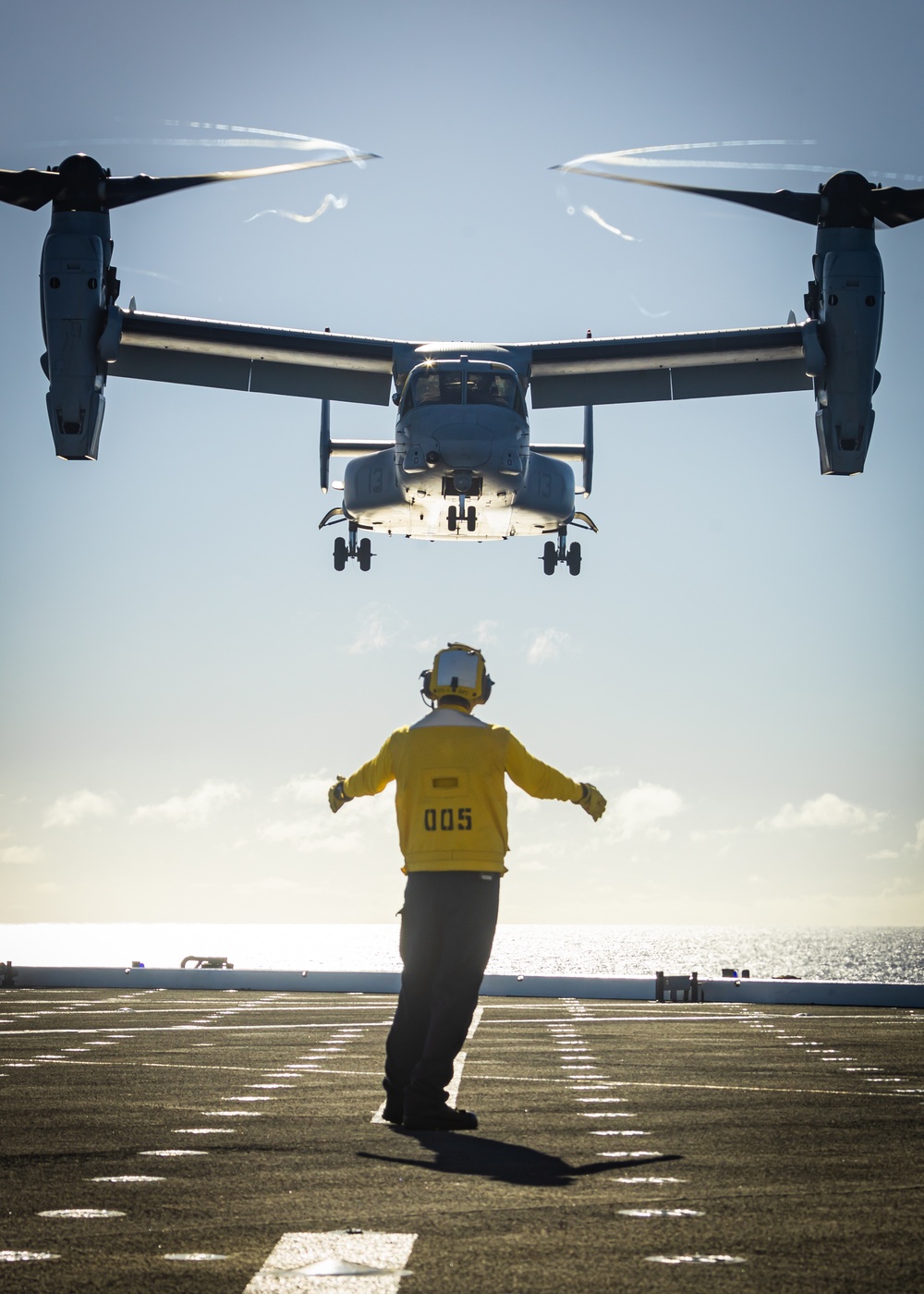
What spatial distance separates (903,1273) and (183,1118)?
4.06m

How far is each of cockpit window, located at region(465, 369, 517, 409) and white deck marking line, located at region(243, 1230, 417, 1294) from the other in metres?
24.4

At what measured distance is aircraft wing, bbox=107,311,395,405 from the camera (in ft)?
100

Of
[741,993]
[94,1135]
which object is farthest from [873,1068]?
[741,993]

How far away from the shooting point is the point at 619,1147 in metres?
5.70

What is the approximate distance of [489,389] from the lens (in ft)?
91.0

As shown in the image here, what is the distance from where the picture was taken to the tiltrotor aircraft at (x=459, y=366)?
83.3 feet

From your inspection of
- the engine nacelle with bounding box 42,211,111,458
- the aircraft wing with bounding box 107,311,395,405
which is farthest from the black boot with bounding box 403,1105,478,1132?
the aircraft wing with bounding box 107,311,395,405

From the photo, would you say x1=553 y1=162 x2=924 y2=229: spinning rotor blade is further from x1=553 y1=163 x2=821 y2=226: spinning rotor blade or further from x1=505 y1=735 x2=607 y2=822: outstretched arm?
x1=505 y1=735 x2=607 y2=822: outstretched arm

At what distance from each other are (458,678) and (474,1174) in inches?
118

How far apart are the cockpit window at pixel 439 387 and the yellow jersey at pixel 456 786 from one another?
68.1ft

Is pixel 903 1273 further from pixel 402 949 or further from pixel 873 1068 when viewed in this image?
pixel 873 1068

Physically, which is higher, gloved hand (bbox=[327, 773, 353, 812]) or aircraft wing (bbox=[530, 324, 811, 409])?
aircraft wing (bbox=[530, 324, 811, 409])

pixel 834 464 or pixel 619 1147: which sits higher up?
pixel 834 464

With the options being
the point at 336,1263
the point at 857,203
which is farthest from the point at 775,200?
the point at 336,1263
